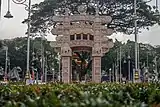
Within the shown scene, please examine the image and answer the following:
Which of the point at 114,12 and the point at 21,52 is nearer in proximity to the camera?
the point at 114,12

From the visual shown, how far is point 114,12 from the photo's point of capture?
4819 cm

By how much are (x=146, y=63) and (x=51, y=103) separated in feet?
267

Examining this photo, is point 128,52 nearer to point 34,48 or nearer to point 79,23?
point 34,48

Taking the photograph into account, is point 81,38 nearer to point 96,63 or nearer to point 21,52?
point 96,63

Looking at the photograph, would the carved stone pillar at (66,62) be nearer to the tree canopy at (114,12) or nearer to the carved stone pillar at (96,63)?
the carved stone pillar at (96,63)

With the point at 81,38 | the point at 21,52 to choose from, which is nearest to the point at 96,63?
the point at 81,38

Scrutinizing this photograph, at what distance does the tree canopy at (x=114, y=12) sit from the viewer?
47.4 meters

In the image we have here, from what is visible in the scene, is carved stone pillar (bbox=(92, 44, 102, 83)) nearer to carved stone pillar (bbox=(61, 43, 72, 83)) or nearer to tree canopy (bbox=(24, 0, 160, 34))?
carved stone pillar (bbox=(61, 43, 72, 83))

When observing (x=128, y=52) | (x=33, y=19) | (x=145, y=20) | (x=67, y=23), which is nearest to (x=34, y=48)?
(x=128, y=52)

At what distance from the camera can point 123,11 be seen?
47.8 metres

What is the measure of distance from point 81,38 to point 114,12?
567 inches

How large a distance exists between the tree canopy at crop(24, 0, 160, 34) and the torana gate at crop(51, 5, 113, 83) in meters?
11.5

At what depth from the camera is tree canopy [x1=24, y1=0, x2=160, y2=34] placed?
156 ft

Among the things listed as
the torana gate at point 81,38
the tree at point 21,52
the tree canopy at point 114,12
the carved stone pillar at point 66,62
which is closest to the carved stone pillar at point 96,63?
the torana gate at point 81,38
